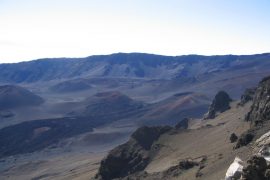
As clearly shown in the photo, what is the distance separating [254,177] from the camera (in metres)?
20.7

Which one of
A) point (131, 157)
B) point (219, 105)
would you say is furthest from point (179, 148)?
point (219, 105)

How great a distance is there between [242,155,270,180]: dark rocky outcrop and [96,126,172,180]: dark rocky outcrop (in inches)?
1598

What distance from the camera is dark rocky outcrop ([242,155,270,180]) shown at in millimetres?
20672

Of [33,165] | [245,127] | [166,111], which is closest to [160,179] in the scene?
[245,127]

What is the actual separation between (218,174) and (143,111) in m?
148

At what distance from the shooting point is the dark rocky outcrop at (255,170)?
20.7 m

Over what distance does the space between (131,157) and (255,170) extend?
45.6 m

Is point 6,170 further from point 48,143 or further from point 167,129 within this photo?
point 167,129

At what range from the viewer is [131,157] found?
215ft

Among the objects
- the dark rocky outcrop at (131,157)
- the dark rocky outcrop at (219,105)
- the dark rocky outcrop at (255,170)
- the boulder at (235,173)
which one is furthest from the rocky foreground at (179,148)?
the dark rocky outcrop at (219,105)

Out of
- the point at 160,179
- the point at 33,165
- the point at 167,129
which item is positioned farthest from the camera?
the point at 33,165

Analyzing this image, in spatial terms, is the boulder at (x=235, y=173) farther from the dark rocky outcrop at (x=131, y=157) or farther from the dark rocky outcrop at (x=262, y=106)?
the dark rocky outcrop at (x=131, y=157)

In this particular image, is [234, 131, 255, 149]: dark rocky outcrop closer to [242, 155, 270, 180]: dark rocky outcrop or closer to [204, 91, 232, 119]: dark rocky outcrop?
[242, 155, 270, 180]: dark rocky outcrop

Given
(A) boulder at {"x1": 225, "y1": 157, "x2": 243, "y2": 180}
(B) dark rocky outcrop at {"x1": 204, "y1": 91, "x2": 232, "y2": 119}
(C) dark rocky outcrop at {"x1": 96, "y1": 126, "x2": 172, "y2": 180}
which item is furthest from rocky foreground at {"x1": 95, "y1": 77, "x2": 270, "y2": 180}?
(B) dark rocky outcrop at {"x1": 204, "y1": 91, "x2": 232, "y2": 119}
